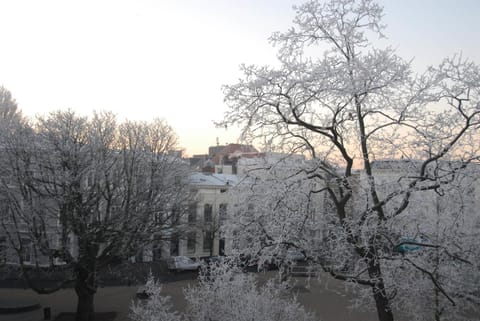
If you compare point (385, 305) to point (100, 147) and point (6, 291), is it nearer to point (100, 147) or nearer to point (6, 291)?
point (100, 147)

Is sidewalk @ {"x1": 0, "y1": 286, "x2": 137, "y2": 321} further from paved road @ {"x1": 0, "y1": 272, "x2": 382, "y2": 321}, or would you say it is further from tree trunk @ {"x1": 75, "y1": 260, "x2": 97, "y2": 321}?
tree trunk @ {"x1": 75, "y1": 260, "x2": 97, "y2": 321}

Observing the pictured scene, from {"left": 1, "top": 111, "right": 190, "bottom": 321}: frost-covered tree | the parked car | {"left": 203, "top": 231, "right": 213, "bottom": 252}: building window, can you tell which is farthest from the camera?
{"left": 203, "top": 231, "right": 213, "bottom": 252}: building window

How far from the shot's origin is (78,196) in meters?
19.0

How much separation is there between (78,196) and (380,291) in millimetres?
13536

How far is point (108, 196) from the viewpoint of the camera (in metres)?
20.2

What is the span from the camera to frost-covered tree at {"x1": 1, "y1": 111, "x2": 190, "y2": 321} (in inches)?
744

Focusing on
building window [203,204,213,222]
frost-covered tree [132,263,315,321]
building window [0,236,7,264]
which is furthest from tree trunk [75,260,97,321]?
building window [203,204,213,222]

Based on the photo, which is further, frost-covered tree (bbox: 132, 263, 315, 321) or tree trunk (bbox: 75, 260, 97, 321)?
tree trunk (bbox: 75, 260, 97, 321)

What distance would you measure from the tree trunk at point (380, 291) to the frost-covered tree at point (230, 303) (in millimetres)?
2630

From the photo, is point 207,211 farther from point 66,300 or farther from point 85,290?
point 85,290

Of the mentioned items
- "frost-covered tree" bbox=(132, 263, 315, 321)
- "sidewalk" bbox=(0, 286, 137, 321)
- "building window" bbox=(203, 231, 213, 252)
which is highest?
"frost-covered tree" bbox=(132, 263, 315, 321)

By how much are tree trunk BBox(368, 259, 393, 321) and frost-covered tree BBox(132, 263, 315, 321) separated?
2.63 m

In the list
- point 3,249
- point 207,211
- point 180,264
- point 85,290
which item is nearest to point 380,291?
point 85,290

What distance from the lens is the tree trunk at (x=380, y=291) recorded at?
8.84 meters
